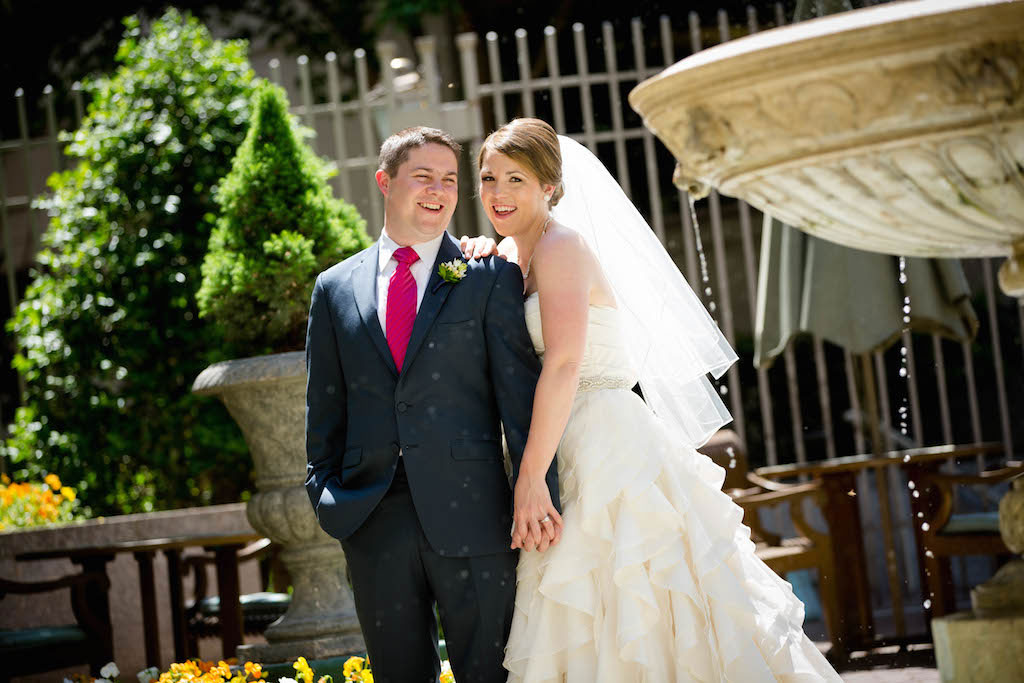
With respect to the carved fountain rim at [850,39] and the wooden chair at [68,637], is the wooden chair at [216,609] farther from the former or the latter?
the carved fountain rim at [850,39]

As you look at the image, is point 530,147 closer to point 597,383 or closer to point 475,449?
point 597,383

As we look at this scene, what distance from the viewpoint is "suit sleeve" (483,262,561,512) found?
275 cm

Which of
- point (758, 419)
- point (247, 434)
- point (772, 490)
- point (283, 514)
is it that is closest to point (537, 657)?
point (283, 514)

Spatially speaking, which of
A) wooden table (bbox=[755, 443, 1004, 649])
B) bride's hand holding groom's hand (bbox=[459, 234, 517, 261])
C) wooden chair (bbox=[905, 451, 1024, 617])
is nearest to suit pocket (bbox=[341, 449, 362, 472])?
bride's hand holding groom's hand (bbox=[459, 234, 517, 261])

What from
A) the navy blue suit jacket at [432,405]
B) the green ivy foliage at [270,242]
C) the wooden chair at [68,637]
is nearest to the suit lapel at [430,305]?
the navy blue suit jacket at [432,405]

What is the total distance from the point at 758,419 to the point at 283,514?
634 centimetres

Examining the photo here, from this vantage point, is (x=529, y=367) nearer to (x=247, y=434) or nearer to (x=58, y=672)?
(x=247, y=434)

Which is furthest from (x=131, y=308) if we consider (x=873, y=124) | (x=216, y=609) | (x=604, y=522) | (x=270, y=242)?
(x=873, y=124)

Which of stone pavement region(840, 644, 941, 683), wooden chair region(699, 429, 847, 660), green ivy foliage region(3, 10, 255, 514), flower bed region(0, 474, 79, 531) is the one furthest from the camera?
green ivy foliage region(3, 10, 255, 514)

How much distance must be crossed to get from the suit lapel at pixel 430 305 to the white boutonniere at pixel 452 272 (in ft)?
0.05

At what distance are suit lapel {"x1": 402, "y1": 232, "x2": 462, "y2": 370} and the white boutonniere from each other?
0.01 metres

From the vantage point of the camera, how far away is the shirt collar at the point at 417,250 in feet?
9.53

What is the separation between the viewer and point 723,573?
2801 mm

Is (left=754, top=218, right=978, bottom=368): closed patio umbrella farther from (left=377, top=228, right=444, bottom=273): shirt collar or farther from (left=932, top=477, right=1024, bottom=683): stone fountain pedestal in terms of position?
(left=377, top=228, right=444, bottom=273): shirt collar
